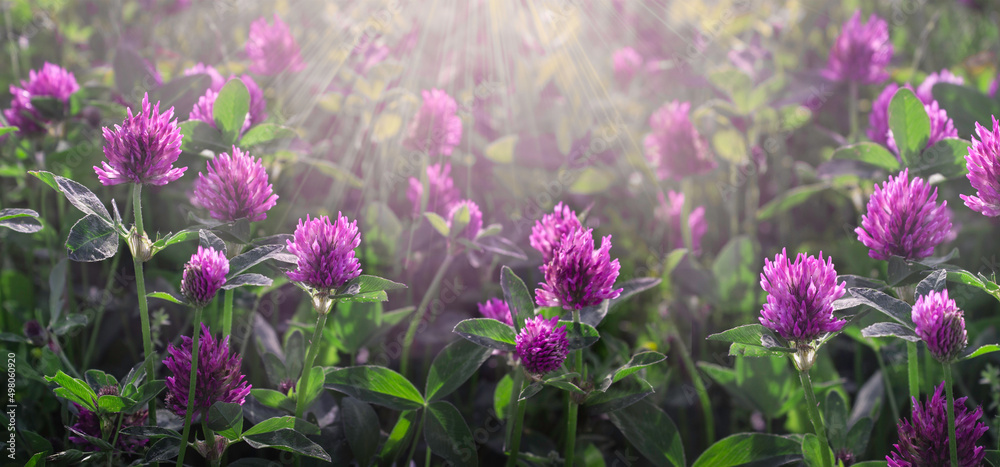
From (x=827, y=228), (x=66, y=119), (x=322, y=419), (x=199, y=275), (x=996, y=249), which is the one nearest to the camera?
(x=199, y=275)

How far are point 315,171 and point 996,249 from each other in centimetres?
245

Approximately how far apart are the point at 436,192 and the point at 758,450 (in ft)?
3.44

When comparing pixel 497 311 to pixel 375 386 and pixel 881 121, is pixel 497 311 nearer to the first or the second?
pixel 375 386

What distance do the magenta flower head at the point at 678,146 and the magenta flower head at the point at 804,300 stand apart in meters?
1.14

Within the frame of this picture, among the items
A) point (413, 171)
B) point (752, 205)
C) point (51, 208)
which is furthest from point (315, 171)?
point (752, 205)

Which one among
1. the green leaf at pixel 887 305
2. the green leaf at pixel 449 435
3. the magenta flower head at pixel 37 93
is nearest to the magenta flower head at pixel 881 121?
the green leaf at pixel 887 305

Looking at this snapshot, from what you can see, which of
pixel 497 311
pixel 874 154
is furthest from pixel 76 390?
pixel 874 154

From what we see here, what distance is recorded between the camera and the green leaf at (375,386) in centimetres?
139

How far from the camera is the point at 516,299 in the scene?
4.50 ft

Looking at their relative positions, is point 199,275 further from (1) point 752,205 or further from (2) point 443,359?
(1) point 752,205

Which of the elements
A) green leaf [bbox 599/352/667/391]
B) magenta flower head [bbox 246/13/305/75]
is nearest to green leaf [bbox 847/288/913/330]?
green leaf [bbox 599/352/667/391]

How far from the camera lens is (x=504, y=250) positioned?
1.61 meters

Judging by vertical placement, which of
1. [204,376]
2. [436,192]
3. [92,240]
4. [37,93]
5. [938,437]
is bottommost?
[938,437]

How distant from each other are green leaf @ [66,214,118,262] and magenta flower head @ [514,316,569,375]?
0.71 m
